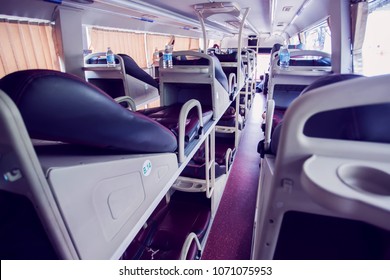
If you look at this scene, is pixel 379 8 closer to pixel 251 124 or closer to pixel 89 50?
pixel 251 124

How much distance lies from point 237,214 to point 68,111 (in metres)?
2.36

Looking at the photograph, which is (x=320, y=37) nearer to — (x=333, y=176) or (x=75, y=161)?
(x=333, y=176)

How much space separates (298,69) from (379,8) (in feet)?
3.45

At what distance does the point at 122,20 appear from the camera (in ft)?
14.2

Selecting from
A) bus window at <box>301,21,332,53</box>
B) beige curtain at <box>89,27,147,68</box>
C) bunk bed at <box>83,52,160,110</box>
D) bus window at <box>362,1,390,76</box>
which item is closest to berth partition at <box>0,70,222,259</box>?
bunk bed at <box>83,52,160,110</box>

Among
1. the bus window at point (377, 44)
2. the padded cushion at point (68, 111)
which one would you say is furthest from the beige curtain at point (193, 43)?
the padded cushion at point (68, 111)

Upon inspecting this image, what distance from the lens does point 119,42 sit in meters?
5.11

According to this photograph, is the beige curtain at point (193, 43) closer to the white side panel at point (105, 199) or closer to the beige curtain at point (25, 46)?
the beige curtain at point (25, 46)

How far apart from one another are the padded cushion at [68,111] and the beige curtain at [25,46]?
2.96 metres

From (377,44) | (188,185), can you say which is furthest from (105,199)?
(377,44)

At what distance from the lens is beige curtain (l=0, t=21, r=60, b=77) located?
9.46ft

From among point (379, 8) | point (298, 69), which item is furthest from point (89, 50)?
point (379, 8)

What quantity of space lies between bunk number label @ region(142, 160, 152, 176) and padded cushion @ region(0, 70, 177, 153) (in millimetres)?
147

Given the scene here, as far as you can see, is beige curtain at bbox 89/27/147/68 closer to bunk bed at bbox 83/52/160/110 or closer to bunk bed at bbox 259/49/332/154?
bunk bed at bbox 83/52/160/110
